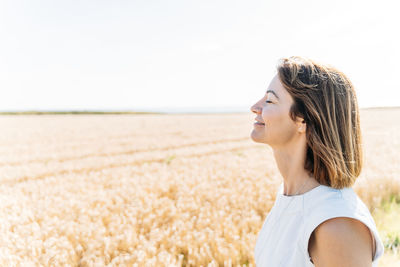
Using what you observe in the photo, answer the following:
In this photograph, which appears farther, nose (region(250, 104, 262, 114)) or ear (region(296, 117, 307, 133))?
nose (region(250, 104, 262, 114))

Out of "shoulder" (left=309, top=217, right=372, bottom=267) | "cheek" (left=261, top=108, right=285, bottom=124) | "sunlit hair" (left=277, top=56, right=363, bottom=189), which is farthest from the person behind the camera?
"cheek" (left=261, top=108, right=285, bottom=124)

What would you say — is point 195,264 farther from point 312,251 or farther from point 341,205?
point 341,205

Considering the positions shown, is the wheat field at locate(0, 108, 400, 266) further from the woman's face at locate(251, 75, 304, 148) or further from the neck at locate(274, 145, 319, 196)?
the woman's face at locate(251, 75, 304, 148)

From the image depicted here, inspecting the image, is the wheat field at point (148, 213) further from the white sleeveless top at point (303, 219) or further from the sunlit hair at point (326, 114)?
→ the white sleeveless top at point (303, 219)

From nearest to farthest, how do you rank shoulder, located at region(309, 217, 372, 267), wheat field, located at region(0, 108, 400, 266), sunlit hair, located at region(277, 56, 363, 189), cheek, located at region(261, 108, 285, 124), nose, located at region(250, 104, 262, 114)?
shoulder, located at region(309, 217, 372, 267) < sunlit hair, located at region(277, 56, 363, 189) < cheek, located at region(261, 108, 285, 124) < nose, located at region(250, 104, 262, 114) < wheat field, located at region(0, 108, 400, 266)

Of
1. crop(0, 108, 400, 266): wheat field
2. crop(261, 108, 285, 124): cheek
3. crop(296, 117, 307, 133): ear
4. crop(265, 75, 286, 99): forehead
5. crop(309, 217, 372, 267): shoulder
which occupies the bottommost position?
crop(0, 108, 400, 266): wheat field

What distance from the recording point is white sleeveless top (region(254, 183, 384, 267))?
1289 millimetres

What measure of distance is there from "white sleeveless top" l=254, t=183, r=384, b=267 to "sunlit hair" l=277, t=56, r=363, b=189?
0.12 metres

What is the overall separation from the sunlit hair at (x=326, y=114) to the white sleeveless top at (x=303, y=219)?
12cm

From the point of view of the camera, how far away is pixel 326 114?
1.47m

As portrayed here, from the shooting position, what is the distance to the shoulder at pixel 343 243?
1.20m

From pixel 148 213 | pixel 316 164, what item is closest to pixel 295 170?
pixel 316 164

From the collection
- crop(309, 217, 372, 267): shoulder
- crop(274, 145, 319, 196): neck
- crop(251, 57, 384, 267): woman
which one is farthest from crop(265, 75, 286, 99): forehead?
crop(309, 217, 372, 267): shoulder

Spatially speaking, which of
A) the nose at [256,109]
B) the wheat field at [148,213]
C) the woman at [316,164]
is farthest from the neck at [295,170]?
the wheat field at [148,213]
